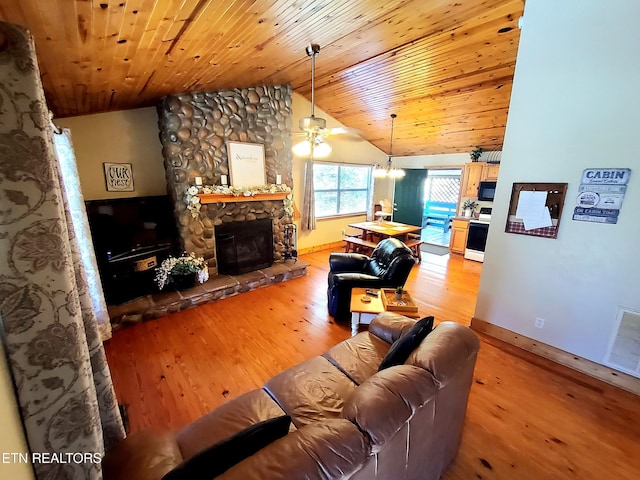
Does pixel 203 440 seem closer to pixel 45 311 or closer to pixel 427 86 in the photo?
pixel 45 311

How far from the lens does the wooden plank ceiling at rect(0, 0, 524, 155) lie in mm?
1533

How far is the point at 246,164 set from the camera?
4.30 metres

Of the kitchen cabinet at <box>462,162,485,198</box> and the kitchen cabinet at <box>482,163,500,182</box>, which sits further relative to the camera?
the kitchen cabinet at <box>462,162,485,198</box>

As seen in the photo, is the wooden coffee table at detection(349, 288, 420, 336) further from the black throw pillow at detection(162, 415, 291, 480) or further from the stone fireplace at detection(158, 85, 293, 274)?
the stone fireplace at detection(158, 85, 293, 274)

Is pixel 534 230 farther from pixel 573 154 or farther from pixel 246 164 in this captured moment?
pixel 246 164

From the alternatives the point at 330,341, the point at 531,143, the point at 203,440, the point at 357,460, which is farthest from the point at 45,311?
the point at 531,143

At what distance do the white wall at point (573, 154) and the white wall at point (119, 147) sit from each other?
449 cm

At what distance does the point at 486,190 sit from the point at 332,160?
3.35 metres

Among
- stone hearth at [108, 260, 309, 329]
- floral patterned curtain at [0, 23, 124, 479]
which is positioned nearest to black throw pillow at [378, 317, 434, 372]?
floral patterned curtain at [0, 23, 124, 479]

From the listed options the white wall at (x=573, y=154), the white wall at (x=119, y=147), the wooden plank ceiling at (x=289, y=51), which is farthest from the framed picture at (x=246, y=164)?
the white wall at (x=573, y=154)

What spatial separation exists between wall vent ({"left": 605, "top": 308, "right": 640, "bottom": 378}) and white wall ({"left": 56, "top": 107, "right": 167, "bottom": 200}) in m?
5.40

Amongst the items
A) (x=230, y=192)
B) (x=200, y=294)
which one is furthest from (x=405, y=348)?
(x=230, y=192)

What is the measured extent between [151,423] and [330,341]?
1.63 meters

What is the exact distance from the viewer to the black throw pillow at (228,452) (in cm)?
84
